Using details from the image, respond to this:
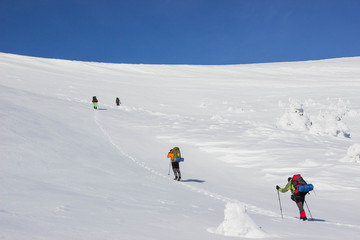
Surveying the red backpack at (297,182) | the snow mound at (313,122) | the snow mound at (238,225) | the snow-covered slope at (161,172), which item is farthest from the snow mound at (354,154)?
the snow mound at (238,225)

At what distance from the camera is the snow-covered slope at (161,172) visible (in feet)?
18.9

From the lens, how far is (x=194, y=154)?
17.1 metres

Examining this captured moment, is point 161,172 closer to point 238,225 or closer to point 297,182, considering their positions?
point 297,182

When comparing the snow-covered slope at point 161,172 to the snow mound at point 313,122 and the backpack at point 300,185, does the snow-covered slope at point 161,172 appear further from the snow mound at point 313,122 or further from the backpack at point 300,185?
the backpack at point 300,185

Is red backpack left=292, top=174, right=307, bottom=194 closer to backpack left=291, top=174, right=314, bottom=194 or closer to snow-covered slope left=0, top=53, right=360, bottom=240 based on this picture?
backpack left=291, top=174, right=314, bottom=194

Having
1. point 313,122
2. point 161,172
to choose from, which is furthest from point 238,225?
point 313,122

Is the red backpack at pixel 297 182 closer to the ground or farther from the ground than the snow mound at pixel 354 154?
closer to the ground

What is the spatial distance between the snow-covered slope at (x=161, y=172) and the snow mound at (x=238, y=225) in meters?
0.02

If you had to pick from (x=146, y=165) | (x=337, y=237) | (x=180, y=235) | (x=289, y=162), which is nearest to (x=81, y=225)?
(x=180, y=235)

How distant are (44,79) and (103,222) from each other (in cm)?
4084

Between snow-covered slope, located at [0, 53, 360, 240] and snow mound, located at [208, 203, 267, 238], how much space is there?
0.05ft

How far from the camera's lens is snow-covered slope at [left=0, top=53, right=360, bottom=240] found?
18.9 feet

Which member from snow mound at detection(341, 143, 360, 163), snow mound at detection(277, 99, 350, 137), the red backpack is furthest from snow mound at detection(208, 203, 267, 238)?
snow mound at detection(277, 99, 350, 137)

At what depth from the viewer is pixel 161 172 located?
44.7 feet
